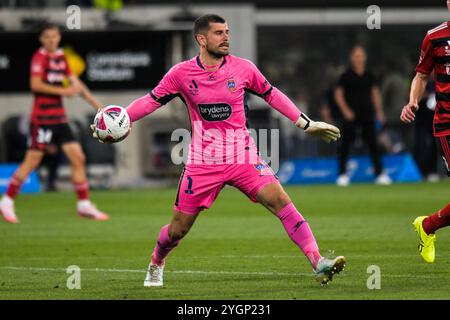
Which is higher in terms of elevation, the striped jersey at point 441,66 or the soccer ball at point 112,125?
the striped jersey at point 441,66

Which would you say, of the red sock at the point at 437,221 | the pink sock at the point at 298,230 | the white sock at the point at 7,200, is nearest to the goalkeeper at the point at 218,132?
the pink sock at the point at 298,230

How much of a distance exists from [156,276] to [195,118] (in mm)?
1382

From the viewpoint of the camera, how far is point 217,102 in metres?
9.80

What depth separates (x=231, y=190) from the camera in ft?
74.9

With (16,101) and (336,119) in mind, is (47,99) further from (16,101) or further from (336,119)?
(336,119)

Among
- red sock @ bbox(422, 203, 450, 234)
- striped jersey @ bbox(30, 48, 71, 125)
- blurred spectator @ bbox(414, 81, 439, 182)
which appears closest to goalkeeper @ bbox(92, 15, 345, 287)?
red sock @ bbox(422, 203, 450, 234)

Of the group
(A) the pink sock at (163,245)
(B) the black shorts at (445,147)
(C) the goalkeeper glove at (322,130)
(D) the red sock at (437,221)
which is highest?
(C) the goalkeeper glove at (322,130)

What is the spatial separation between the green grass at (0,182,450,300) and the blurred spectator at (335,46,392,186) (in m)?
2.37

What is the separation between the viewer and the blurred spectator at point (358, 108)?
74.9 ft

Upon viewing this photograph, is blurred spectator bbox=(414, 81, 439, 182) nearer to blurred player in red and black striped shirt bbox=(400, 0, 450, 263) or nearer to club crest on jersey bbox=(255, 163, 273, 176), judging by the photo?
blurred player in red and black striped shirt bbox=(400, 0, 450, 263)

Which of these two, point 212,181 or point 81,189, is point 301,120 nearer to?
point 212,181

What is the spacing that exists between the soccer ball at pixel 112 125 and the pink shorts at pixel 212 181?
26.9 inches

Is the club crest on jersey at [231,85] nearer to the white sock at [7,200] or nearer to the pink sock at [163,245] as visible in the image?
the pink sock at [163,245]

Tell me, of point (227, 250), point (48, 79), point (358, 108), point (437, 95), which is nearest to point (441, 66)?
point (437, 95)
